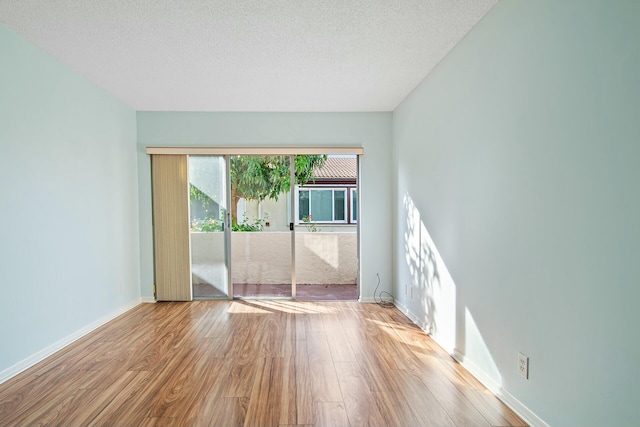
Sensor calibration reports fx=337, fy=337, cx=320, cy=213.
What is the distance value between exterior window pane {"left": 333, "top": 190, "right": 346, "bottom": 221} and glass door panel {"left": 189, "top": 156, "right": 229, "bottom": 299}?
3229 mm

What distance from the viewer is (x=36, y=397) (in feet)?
7.00

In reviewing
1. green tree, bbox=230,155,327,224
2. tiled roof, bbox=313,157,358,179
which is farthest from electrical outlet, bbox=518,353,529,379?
tiled roof, bbox=313,157,358,179

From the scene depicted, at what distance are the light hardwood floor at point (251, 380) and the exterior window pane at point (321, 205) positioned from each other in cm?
380

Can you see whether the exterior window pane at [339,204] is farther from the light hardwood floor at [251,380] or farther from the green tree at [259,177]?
the light hardwood floor at [251,380]

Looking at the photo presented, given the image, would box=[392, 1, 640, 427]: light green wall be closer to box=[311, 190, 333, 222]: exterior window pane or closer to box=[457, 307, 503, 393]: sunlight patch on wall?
box=[457, 307, 503, 393]: sunlight patch on wall

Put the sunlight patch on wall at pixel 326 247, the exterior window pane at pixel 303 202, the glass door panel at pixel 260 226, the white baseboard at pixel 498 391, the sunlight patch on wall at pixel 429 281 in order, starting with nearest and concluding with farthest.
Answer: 1. the white baseboard at pixel 498 391
2. the sunlight patch on wall at pixel 429 281
3. the glass door panel at pixel 260 226
4. the sunlight patch on wall at pixel 326 247
5. the exterior window pane at pixel 303 202

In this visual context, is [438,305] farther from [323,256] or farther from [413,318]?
[323,256]

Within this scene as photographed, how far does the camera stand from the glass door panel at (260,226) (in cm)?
467

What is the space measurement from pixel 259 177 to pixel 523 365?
3.74 m

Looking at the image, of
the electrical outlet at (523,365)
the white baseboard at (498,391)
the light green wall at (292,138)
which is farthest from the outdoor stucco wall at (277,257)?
the electrical outlet at (523,365)

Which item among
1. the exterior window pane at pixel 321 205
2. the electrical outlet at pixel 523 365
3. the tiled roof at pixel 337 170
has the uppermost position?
the tiled roof at pixel 337 170

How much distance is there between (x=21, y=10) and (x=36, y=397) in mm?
2511

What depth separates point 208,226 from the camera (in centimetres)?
457

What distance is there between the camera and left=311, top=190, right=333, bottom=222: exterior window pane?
7242 millimetres
